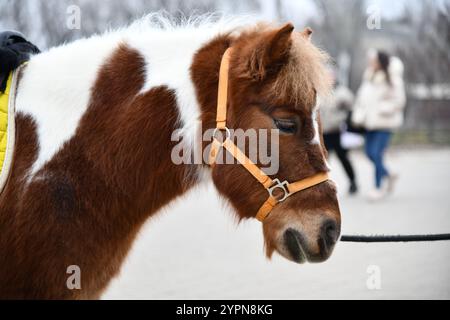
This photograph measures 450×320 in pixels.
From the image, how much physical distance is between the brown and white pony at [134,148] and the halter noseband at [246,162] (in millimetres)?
31

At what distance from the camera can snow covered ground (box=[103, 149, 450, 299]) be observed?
536cm

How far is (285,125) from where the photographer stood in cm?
275

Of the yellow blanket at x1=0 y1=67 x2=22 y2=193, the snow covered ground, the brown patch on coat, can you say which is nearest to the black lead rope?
the snow covered ground

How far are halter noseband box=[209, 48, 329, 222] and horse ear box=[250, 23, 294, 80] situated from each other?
15cm

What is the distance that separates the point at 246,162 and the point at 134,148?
55cm

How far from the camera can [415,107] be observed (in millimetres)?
18641

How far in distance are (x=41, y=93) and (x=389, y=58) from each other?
7.68 m

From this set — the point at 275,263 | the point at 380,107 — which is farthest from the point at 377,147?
the point at 275,263

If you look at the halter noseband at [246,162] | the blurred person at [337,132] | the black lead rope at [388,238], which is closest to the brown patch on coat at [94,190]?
the halter noseband at [246,162]

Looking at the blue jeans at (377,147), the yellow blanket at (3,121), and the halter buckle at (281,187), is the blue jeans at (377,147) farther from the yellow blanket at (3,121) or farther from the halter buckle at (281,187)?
the yellow blanket at (3,121)

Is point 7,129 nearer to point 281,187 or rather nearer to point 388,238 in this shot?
point 281,187

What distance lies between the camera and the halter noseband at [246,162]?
2.77m
